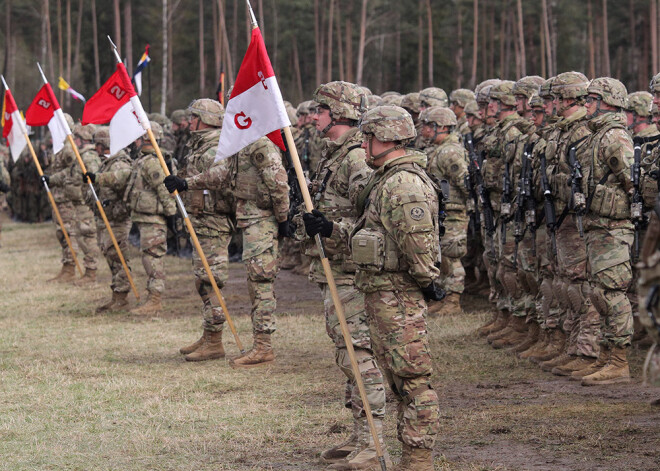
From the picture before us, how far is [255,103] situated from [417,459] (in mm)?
2992

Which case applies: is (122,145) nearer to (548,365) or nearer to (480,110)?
(480,110)

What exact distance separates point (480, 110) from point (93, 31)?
43037 millimetres

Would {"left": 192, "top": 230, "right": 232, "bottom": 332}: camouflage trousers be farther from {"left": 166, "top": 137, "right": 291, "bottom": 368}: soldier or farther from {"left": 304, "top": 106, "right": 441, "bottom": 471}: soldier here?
{"left": 304, "top": 106, "right": 441, "bottom": 471}: soldier

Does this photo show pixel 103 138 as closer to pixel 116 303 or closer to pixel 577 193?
pixel 116 303

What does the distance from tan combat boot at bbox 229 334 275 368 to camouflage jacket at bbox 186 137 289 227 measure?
1.23 meters

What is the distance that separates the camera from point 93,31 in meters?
52.1

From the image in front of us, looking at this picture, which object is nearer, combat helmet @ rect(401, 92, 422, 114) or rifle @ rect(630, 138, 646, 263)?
rifle @ rect(630, 138, 646, 263)

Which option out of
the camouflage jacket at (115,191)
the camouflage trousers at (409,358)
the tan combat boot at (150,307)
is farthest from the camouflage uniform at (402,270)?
the camouflage jacket at (115,191)

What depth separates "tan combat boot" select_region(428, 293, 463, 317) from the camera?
505 inches

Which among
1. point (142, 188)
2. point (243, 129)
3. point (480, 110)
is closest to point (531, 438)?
point (243, 129)

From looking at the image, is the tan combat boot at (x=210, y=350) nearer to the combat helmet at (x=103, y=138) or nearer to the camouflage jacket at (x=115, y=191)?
the camouflage jacket at (x=115, y=191)

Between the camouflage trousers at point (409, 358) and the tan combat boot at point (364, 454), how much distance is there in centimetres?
47

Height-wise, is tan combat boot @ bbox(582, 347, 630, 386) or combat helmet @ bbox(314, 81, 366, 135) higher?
combat helmet @ bbox(314, 81, 366, 135)

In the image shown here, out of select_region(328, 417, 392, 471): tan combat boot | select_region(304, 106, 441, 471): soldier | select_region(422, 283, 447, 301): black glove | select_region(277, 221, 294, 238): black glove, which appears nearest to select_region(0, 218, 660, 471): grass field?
select_region(328, 417, 392, 471): tan combat boot
